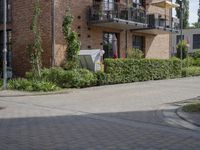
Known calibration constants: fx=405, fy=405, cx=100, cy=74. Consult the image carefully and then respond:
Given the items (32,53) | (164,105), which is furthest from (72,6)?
(164,105)

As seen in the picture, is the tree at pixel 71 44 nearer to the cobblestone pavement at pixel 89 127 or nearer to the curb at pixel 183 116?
the cobblestone pavement at pixel 89 127

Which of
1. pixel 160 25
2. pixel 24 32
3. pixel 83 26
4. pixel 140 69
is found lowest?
pixel 140 69

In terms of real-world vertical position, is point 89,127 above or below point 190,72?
below

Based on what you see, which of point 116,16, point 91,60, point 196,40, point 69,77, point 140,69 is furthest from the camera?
point 196,40

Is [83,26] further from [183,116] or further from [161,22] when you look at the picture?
[183,116]

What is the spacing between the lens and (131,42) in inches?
1262

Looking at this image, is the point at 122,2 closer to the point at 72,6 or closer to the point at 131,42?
the point at 131,42

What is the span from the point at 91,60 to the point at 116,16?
5.42m

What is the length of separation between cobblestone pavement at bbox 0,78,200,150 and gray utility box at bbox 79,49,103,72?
8146 millimetres

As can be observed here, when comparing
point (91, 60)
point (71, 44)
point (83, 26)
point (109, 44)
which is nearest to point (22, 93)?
point (71, 44)

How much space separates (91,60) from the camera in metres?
23.6

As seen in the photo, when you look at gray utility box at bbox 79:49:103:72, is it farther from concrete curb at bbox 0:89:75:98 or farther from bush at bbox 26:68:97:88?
concrete curb at bbox 0:89:75:98

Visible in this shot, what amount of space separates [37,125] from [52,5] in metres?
16.0

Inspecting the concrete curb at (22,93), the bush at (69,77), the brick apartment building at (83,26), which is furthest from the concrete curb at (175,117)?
the brick apartment building at (83,26)
